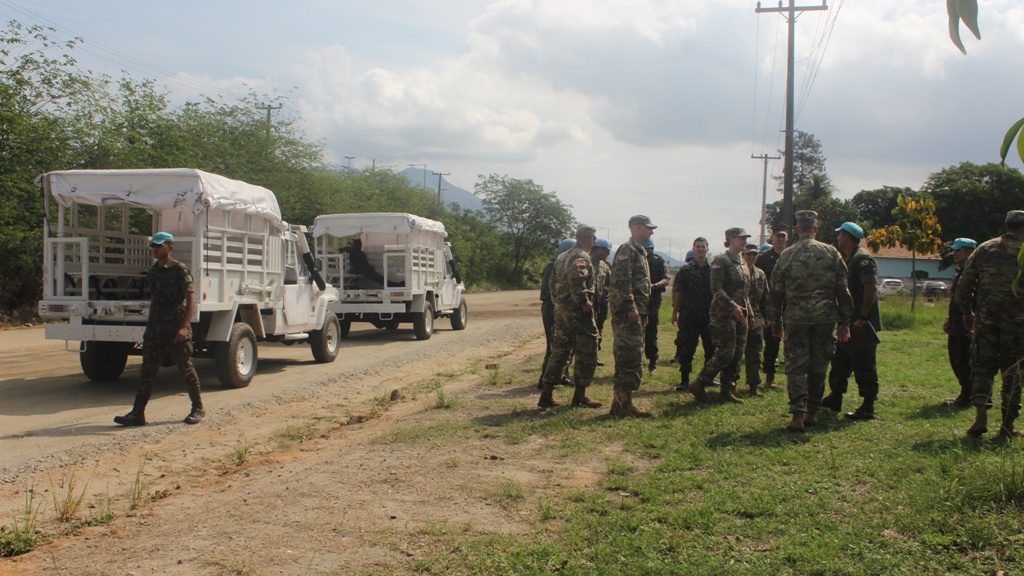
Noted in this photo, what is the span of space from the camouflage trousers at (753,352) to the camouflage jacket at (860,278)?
1502 mm

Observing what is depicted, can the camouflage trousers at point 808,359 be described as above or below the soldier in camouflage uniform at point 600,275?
below

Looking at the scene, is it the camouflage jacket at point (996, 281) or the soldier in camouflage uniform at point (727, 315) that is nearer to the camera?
the camouflage jacket at point (996, 281)

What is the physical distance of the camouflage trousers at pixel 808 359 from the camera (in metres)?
6.47

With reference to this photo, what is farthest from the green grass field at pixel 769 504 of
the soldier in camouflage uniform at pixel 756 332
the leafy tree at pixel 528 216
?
the leafy tree at pixel 528 216

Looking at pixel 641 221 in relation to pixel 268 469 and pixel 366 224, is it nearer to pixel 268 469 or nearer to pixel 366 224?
pixel 268 469

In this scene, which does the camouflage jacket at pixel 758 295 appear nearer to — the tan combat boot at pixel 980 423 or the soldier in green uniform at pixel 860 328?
the soldier in green uniform at pixel 860 328

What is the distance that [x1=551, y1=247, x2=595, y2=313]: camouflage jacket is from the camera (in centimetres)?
752

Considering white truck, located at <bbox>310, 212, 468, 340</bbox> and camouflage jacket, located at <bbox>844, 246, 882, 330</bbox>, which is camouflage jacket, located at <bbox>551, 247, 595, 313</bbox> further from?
white truck, located at <bbox>310, 212, 468, 340</bbox>

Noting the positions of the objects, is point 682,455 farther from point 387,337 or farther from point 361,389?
point 387,337

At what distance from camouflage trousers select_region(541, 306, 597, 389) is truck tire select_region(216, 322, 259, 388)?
448 centimetres

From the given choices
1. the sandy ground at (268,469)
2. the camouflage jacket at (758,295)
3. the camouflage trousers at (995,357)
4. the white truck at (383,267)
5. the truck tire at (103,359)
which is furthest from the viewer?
the white truck at (383,267)

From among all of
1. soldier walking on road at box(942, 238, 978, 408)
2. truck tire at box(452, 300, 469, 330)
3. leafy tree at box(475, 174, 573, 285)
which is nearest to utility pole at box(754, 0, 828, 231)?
truck tire at box(452, 300, 469, 330)

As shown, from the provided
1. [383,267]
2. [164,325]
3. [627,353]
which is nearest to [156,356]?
[164,325]

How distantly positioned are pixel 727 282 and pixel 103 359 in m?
8.02
